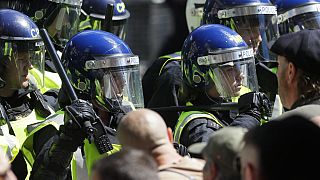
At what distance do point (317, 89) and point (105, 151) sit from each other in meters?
1.38

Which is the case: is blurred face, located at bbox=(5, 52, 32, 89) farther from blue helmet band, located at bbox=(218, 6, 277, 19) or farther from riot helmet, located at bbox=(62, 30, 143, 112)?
blue helmet band, located at bbox=(218, 6, 277, 19)

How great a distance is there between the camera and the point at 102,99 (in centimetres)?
671

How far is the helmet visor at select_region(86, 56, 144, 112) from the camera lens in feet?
22.1

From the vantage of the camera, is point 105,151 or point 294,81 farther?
point 105,151

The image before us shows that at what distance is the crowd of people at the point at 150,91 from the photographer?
4.88 metres

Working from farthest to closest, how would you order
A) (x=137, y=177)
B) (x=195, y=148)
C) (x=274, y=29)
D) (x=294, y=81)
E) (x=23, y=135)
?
(x=274, y=29)
(x=23, y=135)
(x=294, y=81)
(x=195, y=148)
(x=137, y=177)

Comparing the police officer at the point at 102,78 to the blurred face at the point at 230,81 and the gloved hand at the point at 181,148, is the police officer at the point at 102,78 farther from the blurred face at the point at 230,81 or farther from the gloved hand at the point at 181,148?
the blurred face at the point at 230,81

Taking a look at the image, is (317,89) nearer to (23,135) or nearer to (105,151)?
(105,151)

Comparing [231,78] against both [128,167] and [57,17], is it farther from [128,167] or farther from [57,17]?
[128,167]

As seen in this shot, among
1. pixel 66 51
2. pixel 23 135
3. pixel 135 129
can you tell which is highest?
pixel 135 129

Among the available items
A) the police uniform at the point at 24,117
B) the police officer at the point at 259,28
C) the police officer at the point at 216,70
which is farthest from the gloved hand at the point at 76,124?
the police officer at the point at 259,28

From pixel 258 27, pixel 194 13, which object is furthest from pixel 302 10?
pixel 194 13

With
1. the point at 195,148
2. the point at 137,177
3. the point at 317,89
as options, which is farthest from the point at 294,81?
the point at 137,177

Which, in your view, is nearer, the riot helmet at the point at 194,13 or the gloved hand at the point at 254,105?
the gloved hand at the point at 254,105
